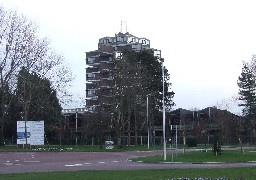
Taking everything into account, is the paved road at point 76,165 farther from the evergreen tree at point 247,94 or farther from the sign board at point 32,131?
the evergreen tree at point 247,94

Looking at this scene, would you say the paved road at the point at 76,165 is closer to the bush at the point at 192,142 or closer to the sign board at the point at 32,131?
the sign board at the point at 32,131

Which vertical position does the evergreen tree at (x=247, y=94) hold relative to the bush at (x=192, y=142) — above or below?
above

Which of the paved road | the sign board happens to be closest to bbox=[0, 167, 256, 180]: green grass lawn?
the paved road

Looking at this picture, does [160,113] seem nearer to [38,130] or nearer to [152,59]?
[152,59]

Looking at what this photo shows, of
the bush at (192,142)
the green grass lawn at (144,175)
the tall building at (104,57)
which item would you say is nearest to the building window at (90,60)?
the tall building at (104,57)

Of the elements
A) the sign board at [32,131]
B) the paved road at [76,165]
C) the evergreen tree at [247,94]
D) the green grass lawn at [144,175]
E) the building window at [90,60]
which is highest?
the building window at [90,60]

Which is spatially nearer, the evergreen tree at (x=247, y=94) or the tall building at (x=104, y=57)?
the evergreen tree at (x=247, y=94)

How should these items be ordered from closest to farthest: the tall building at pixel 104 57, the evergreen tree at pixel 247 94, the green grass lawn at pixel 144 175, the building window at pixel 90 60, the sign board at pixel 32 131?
the green grass lawn at pixel 144 175, the sign board at pixel 32 131, the evergreen tree at pixel 247 94, the tall building at pixel 104 57, the building window at pixel 90 60

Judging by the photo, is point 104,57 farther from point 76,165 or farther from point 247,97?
point 76,165

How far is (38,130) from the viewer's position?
58656 millimetres

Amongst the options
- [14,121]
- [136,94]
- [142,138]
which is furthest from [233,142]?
[14,121]

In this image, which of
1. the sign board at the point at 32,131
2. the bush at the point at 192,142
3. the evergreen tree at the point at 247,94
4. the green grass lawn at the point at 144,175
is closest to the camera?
the green grass lawn at the point at 144,175

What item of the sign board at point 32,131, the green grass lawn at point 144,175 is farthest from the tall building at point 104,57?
the green grass lawn at point 144,175

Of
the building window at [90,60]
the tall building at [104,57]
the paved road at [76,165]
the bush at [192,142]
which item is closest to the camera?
the paved road at [76,165]
